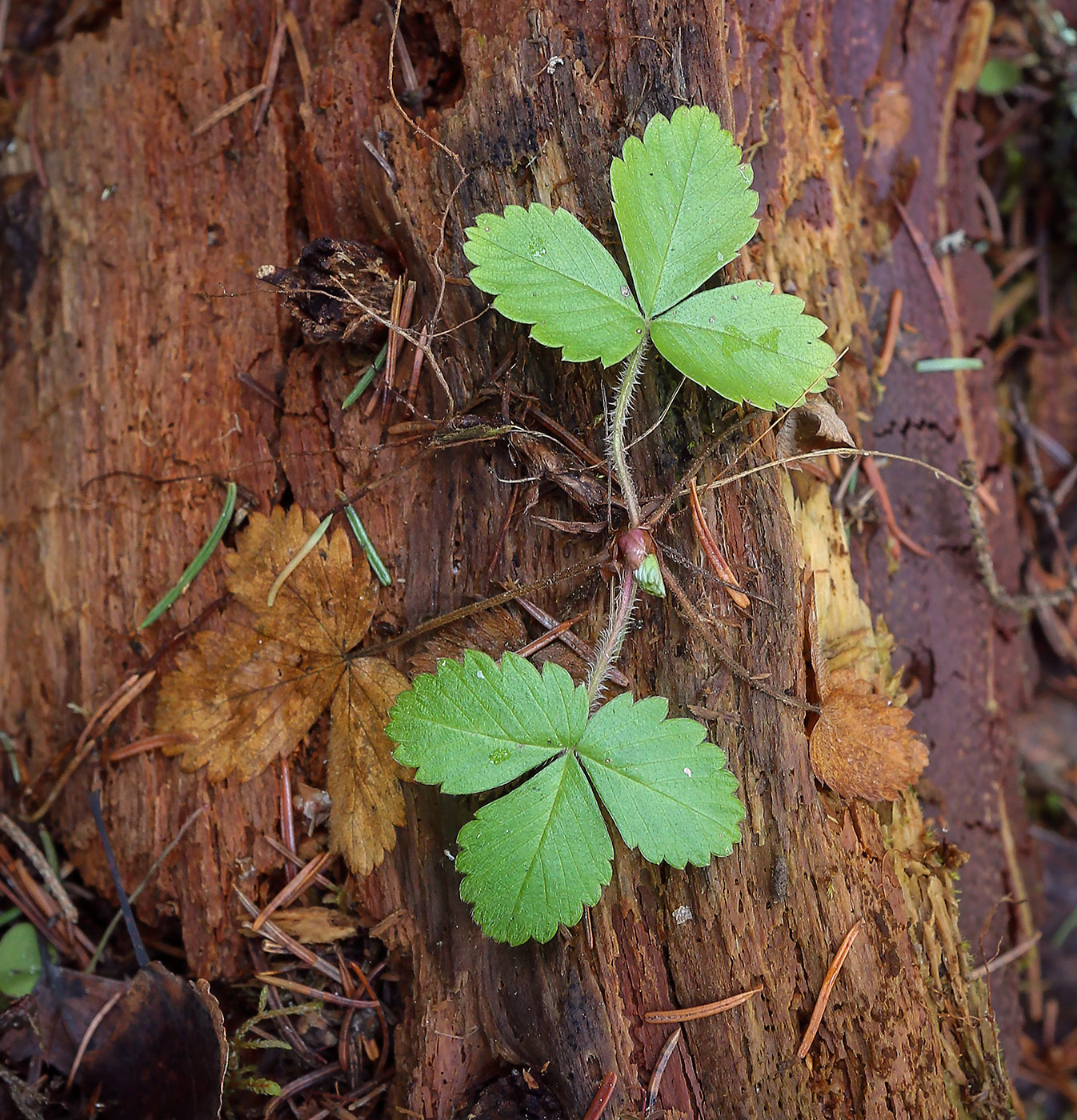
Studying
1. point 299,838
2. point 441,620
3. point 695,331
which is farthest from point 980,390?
point 299,838

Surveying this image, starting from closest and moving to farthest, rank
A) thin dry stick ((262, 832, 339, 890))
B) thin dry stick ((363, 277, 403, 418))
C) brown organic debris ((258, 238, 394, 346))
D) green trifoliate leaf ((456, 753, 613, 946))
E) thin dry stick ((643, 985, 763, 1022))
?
green trifoliate leaf ((456, 753, 613, 946)), thin dry stick ((643, 985, 763, 1022)), brown organic debris ((258, 238, 394, 346)), thin dry stick ((363, 277, 403, 418)), thin dry stick ((262, 832, 339, 890))

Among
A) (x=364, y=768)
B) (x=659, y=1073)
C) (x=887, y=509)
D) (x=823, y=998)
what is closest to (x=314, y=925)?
(x=364, y=768)

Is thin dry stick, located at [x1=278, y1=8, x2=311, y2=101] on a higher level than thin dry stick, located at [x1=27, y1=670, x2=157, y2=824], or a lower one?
higher

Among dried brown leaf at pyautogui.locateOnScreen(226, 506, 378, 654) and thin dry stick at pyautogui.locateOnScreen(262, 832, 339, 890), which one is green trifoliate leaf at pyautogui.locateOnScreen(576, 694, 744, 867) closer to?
dried brown leaf at pyautogui.locateOnScreen(226, 506, 378, 654)

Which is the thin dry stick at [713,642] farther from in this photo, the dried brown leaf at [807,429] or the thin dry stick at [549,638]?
the dried brown leaf at [807,429]

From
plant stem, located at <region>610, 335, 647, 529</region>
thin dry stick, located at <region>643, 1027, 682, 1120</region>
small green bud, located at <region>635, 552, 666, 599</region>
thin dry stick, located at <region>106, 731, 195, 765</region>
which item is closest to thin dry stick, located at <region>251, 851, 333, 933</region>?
thin dry stick, located at <region>106, 731, 195, 765</region>
